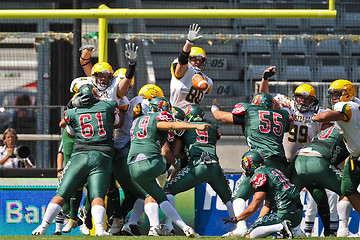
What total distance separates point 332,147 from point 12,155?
4625 mm

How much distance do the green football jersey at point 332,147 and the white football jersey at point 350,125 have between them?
27 centimetres

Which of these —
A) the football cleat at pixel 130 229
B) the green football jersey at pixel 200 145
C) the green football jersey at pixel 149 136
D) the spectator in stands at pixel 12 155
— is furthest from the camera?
the spectator in stands at pixel 12 155

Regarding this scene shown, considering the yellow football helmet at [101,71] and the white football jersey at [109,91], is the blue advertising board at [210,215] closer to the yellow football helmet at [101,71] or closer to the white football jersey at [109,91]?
the white football jersey at [109,91]

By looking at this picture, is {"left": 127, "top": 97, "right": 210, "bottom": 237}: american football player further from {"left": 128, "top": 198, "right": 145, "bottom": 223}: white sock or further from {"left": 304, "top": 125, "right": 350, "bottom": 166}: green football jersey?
{"left": 304, "top": 125, "right": 350, "bottom": 166}: green football jersey

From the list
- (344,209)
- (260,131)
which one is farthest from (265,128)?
(344,209)

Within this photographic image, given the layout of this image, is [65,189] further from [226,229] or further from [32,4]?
[32,4]

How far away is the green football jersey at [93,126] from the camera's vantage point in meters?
7.18

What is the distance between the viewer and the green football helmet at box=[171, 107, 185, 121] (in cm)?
758

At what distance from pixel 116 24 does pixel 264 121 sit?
17.6 feet

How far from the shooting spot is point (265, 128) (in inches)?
294

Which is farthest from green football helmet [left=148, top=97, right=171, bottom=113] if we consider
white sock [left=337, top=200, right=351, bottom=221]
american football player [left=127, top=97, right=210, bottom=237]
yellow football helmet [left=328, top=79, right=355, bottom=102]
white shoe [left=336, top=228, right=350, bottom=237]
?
white shoe [left=336, top=228, right=350, bottom=237]

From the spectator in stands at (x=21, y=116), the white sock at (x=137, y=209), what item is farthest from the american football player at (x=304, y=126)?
the spectator in stands at (x=21, y=116)

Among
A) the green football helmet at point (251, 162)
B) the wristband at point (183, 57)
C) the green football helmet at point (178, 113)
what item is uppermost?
the wristband at point (183, 57)

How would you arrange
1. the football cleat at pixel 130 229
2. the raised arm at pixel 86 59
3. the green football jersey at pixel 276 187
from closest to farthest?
1. the green football jersey at pixel 276 187
2. the football cleat at pixel 130 229
3. the raised arm at pixel 86 59
